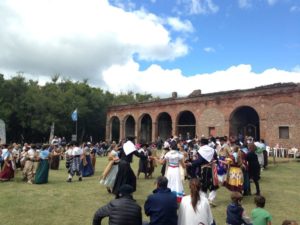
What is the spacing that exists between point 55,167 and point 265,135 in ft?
50.9

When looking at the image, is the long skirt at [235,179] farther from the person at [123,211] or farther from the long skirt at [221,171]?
the person at [123,211]

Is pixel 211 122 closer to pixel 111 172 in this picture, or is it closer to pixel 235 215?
pixel 111 172

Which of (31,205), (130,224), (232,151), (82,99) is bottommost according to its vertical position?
(31,205)

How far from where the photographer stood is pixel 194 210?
16.0 ft

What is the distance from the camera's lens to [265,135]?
25.6 meters

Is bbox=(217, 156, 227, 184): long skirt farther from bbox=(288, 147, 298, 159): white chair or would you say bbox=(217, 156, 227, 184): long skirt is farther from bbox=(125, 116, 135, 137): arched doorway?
bbox=(125, 116, 135, 137): arched doorway

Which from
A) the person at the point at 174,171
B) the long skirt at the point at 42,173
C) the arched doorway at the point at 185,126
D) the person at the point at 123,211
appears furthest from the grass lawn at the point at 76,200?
the arched doorway at the point at 185,126

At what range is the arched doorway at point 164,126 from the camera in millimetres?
37719

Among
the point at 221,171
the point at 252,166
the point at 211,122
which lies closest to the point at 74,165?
the point at 221,171

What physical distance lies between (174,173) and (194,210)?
346 cm

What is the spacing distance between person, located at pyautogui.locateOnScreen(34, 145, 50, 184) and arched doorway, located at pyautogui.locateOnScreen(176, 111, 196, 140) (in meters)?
21.2

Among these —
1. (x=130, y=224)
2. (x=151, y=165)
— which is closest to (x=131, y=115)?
(x=151, y=165)

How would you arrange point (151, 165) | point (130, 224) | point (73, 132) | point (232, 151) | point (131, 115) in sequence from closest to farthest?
point (130, 224) < point (232, 151) < point (151, 165) < point (131, 115) < point (73, 132)

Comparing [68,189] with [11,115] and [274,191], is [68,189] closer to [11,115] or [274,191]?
[274,191]
